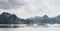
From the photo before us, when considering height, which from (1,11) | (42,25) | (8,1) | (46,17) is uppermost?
(8,1)

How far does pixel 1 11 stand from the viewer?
8.07 feet

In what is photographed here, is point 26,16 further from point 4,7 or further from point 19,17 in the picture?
point 4,7

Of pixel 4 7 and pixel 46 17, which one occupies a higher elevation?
pixel 4 7

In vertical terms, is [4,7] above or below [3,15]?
above

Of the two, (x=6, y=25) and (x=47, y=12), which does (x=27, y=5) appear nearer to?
(x=47, y=12)

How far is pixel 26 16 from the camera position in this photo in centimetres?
247

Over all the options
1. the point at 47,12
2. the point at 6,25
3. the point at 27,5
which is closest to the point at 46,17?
the point at 47,12

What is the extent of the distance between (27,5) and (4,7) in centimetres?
46

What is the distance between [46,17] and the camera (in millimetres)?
2498

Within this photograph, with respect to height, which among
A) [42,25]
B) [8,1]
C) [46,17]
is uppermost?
[8,1]

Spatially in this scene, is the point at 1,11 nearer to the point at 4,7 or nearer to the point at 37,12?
the point at 4,7

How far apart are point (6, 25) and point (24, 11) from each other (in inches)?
18.2

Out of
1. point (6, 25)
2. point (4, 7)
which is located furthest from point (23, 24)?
point (4, 7)

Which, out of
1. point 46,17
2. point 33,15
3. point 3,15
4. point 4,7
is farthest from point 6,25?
point 46,17
